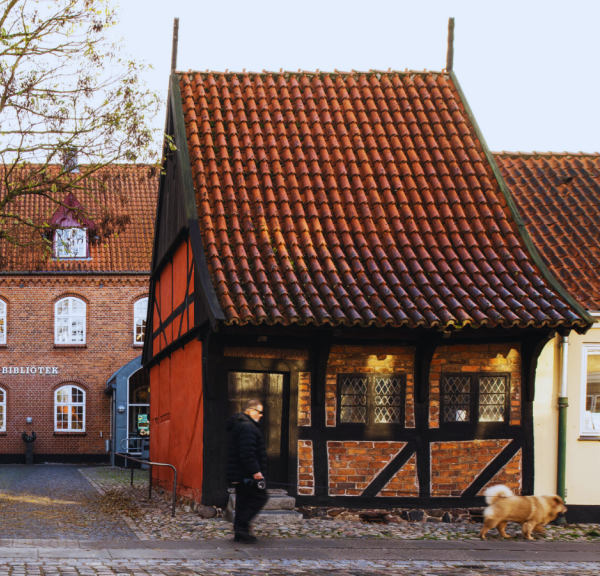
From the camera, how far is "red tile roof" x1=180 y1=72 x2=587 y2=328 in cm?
1181

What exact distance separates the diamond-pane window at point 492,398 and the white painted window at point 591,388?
1244 mm

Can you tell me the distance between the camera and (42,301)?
3141 centimetres

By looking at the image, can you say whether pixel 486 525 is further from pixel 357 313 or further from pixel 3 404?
pixel 3 404

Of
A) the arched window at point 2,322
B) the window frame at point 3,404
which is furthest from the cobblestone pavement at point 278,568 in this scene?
the window frame at point 3,404

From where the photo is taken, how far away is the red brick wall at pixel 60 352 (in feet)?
103

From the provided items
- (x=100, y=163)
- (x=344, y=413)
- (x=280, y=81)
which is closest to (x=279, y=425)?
(x=344, y=413)

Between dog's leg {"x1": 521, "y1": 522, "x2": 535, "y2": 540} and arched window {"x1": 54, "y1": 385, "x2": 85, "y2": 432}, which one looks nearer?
dog's leg {"x1": 521, "y1": 522, "x2": 535, "y2": 540}

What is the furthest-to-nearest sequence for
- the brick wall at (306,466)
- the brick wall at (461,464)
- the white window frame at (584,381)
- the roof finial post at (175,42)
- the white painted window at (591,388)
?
the roof finial post at (175,42), the white painted window at (591,388), the white window frame at (584,381), the brick wall at (461,464), the brick wall at (306,466)

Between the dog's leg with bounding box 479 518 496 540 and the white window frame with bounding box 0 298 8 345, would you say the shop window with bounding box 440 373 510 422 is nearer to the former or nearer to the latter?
the dog's leg with bounding box 479 518 496 540

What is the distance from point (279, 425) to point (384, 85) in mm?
6665

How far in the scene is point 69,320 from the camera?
104 feet

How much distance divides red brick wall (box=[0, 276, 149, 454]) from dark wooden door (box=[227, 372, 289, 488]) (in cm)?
1949

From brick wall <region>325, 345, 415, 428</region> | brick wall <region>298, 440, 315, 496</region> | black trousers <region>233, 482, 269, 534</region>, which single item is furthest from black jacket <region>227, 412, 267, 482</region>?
brick wall <region>325, 345, 415, 428</region>

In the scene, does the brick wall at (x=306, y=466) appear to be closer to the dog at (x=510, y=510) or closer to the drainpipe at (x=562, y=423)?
the dog at (x=510, y=510)
